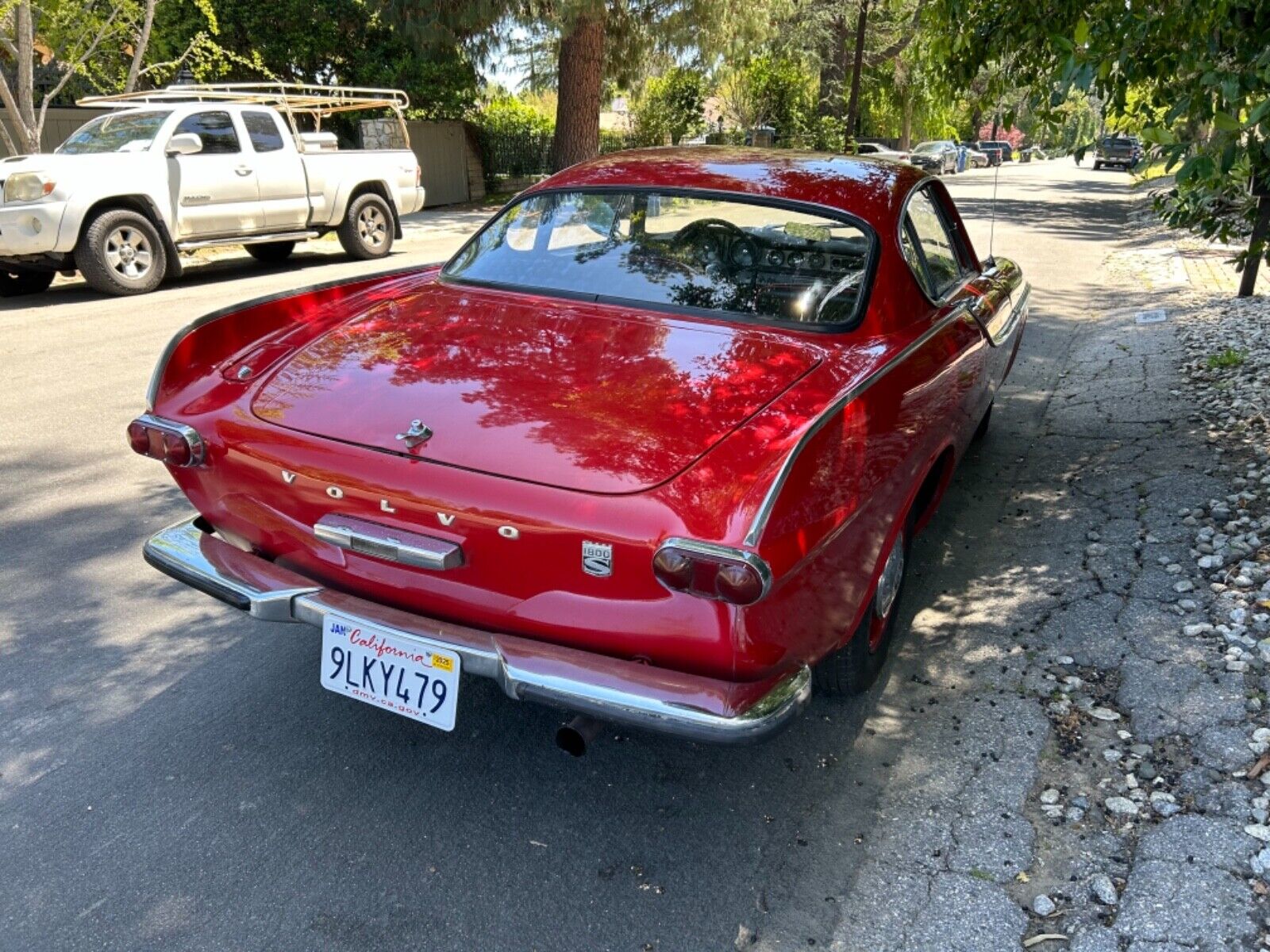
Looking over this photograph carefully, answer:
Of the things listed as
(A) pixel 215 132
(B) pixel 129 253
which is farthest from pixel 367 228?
Answer: (B) pixel 129 253

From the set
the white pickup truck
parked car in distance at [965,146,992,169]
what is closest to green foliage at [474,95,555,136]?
the white pickup truck

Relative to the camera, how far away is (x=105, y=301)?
9391mm

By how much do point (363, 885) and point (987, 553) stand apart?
9.67ft

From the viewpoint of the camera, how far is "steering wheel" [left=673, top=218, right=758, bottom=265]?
3434 millimetres

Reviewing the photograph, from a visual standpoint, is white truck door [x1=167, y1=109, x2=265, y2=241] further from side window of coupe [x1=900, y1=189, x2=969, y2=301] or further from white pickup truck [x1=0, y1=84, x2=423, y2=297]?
side window of coupe [x1=900, y1=189, x2=969, y2=301]

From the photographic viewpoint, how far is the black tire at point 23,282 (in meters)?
9.81

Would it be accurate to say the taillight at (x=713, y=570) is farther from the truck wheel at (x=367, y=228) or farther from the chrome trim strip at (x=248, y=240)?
the truck wheel at (x=367, y=228)

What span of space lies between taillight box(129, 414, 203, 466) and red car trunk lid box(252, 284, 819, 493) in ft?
0.71

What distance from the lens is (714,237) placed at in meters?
3.48

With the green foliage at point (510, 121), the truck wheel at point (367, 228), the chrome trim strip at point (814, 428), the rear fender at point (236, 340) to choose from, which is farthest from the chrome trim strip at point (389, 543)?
the green foliage at point (510, 121)

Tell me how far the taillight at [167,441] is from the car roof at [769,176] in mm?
1731

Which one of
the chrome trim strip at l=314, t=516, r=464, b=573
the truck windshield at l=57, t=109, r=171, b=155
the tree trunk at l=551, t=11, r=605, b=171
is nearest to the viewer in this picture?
the chrome trim strip at l=314, t=516, r=464, b=573

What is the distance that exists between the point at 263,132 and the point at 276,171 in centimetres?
49

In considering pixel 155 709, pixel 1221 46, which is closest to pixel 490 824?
pixel 155 709
